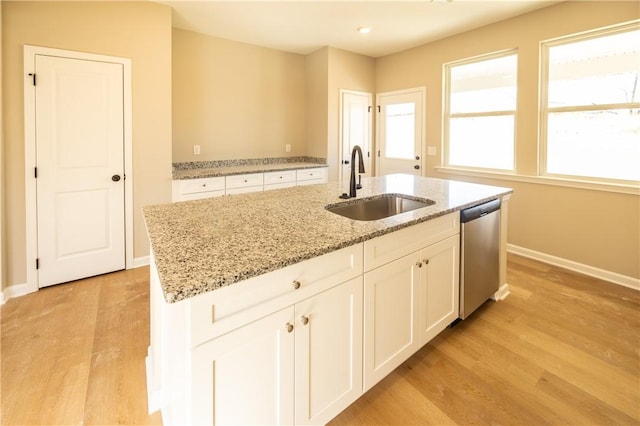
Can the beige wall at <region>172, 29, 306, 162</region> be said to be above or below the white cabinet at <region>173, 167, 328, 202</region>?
above

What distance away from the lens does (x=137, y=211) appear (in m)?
3.42

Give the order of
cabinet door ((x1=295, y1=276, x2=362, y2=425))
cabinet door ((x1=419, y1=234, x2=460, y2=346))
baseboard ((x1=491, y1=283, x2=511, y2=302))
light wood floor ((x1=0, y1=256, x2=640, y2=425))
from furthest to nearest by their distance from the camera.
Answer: baseboard ((x1=491, y1=283, x2=511, y2=302)) → cabinet door ((x1=419, y1=234, x2=460, y2=346)) → light wood floor ((x1=0, y1=256, x2=640, y2=425)) → cabinet door ((x1=295, y1=276, x2=362, y2=425))

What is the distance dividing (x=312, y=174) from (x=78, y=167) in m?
2.65

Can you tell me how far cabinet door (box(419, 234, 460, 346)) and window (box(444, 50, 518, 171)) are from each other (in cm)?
253

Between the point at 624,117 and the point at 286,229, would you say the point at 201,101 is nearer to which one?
the point at 286,229

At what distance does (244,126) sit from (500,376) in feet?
13.4

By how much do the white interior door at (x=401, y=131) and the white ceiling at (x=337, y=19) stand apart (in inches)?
30.3

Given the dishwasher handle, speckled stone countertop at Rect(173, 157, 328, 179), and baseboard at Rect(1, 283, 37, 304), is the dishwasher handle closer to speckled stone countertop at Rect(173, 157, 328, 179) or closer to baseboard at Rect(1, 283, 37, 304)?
speckled stone countertop at Rect(173, 157, 328, 179)

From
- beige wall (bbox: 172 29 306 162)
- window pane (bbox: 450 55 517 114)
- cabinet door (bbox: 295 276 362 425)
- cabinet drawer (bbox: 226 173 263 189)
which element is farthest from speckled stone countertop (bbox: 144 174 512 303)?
Result: beige wall (bbox: 172 29 306 162)

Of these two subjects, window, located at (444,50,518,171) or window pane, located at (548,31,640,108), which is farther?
window, located at (444,50,518,171)

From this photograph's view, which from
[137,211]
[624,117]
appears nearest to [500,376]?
[624,117]

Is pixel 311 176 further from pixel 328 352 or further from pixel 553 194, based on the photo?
pixel 328 352

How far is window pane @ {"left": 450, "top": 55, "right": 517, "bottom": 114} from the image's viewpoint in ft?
12.8

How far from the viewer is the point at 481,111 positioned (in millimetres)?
4227
